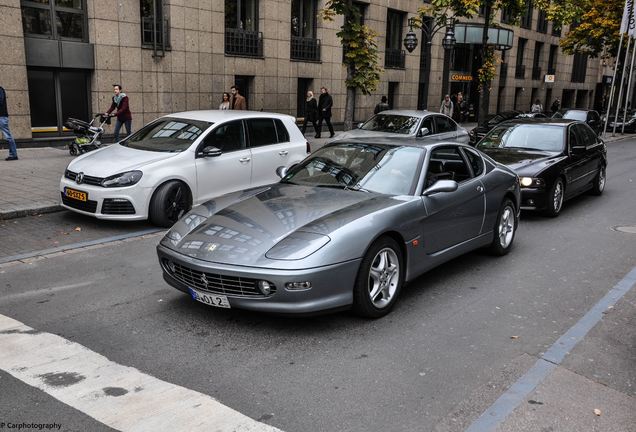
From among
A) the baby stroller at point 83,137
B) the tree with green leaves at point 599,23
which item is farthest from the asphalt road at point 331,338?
the tree with green leaves at point 599,23

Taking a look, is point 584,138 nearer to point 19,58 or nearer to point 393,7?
point 19,58

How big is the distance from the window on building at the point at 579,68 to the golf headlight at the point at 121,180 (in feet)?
165

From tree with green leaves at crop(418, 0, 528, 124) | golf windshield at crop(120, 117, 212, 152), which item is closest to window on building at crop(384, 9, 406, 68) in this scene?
tree with green leaves at crop(418, 0, 528, 124)

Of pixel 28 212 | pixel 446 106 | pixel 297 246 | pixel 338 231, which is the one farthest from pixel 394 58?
pixel 297 246

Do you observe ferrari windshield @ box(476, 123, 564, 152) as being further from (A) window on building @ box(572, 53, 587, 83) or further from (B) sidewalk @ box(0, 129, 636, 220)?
(A) window on building @ box(572, 53, 587, 83)

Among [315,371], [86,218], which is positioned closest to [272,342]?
[315,371]

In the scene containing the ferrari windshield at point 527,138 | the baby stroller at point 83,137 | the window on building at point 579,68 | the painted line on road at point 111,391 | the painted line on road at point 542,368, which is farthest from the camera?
the window on building at point 579,68

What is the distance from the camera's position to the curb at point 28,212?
903cm

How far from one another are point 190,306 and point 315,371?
172 centimetres

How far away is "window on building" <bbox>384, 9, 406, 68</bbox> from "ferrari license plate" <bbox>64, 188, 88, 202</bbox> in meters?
22.4

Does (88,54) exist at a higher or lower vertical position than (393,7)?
lower

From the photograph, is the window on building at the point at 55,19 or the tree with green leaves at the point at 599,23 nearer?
the window on building at the point at 55,19

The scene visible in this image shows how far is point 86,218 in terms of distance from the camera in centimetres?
938

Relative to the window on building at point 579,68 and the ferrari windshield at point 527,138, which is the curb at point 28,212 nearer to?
the ferrari windshield at point 527,138
